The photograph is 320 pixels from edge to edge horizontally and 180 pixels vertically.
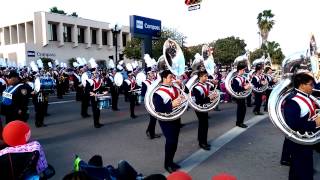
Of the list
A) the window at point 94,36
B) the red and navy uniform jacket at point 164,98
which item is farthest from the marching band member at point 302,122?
the window at point 94,36

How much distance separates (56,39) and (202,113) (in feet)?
141

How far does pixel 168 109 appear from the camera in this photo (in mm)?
6570

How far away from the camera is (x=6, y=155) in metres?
3.58

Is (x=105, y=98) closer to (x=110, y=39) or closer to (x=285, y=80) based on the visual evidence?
(x=285, y=80)

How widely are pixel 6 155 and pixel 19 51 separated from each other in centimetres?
4336

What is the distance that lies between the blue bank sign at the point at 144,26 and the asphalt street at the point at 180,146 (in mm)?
12574

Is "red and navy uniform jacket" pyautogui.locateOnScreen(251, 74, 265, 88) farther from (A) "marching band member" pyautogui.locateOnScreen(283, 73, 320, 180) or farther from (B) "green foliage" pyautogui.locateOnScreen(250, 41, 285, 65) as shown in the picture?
(B) "green foliage" pyautogui.locateOnScreen(250, 41, 285, 65)

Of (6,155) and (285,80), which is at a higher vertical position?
(285,80)

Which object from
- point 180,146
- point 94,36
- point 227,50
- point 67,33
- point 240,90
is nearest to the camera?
point 180,146

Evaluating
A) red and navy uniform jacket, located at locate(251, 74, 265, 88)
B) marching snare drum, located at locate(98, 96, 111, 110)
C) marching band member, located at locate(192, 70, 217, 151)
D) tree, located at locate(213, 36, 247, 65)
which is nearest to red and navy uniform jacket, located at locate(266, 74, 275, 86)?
red and navy uniform jacket, located at locate(251, 74, 265, 88)

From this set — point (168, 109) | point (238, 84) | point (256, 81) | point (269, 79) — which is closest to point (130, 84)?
point (256, 81)

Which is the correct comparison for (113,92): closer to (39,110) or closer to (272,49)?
(39,110)

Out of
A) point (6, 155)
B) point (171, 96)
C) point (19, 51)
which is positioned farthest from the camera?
point (19, 51)

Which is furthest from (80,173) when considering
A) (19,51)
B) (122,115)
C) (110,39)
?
(110,39)
